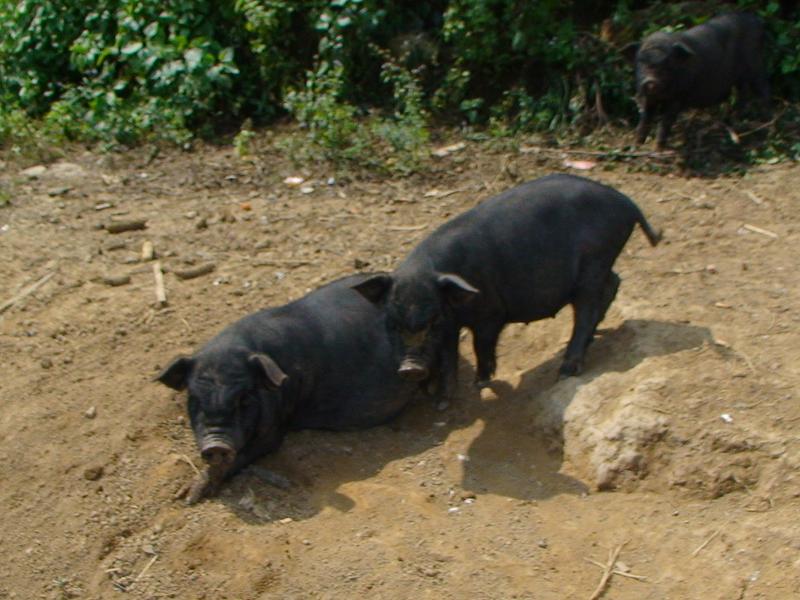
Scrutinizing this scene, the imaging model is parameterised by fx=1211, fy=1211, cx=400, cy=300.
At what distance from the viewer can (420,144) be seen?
9.60 m

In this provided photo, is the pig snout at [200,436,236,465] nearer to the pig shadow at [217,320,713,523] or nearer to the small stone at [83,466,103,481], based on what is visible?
the pig shadow at [217,320,713,523]

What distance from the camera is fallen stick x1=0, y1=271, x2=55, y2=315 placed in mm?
7496

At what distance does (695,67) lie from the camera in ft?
32.3

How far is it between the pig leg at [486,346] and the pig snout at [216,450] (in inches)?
60.5

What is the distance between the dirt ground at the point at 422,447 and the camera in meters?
5.32

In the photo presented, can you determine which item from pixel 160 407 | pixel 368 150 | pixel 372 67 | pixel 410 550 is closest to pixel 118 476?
pixel 160 407

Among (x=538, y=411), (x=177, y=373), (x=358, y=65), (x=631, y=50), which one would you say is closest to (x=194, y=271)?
(x=177, y=373)

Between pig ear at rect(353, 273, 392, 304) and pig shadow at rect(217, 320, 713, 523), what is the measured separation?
2.63ft

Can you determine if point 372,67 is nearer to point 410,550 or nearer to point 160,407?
point 160,407

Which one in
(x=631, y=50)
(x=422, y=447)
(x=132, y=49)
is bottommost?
(x=422, y=447)

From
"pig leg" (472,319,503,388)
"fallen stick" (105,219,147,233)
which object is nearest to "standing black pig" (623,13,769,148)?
"pig leg" (472,319,503,388)

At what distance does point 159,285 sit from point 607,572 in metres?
3.65

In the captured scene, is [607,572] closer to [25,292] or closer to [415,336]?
[415,336]

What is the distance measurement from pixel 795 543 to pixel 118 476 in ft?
10.5
